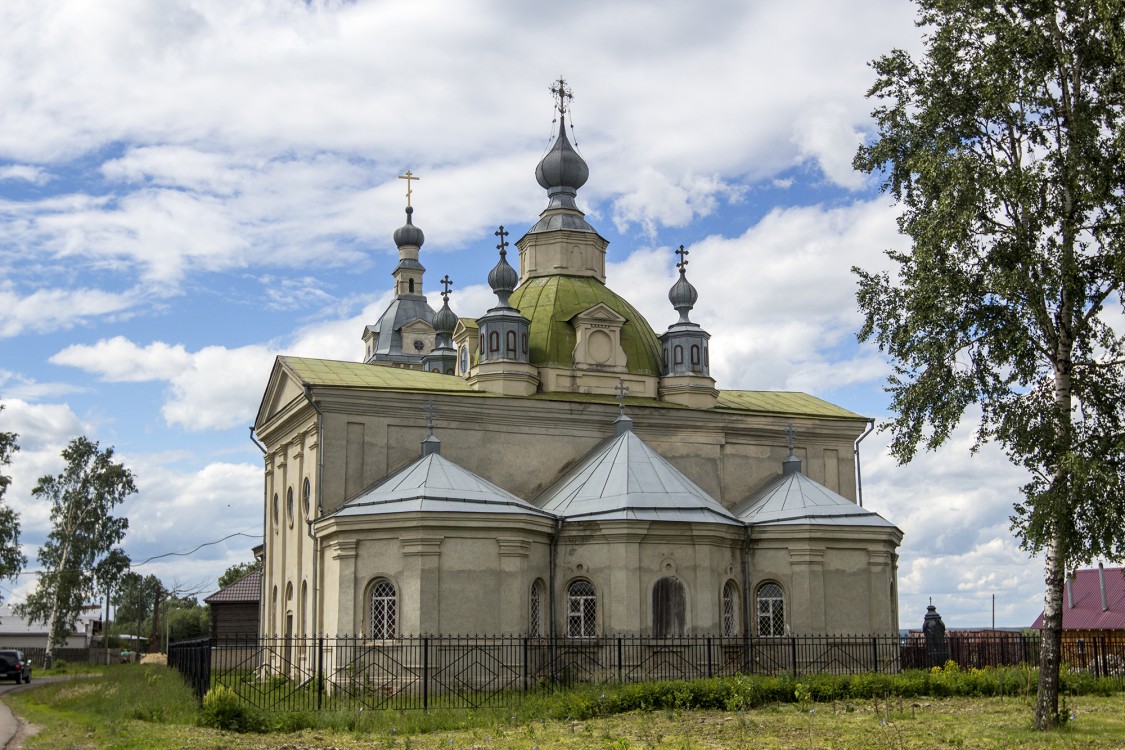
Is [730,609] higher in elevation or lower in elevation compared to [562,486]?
lower

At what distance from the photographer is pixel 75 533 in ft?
147

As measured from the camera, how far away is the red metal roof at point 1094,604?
3978cm

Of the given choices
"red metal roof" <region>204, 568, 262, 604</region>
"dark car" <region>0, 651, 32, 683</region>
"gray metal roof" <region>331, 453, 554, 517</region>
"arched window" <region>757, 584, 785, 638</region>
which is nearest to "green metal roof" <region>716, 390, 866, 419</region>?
"arched window" <region>757, 584, 785, 638</region>

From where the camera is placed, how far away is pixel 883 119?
17688 mm

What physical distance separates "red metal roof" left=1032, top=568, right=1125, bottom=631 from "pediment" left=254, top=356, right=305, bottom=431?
2663cm

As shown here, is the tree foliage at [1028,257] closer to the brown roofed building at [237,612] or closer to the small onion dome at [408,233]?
the brown roofed building at [237,612]

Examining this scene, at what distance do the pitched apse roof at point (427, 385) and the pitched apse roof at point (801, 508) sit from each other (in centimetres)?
287

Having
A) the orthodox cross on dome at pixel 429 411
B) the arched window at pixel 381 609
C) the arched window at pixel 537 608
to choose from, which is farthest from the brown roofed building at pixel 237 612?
the arched window at pixel 537 608

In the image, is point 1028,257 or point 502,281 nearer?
point 1028,257

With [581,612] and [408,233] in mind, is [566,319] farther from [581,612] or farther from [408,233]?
[408,233]

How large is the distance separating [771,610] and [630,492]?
4177mm

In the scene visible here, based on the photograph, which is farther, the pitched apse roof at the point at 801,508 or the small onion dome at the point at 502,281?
the small onion dome at the point at 502,281

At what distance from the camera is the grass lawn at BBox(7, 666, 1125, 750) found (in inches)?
570

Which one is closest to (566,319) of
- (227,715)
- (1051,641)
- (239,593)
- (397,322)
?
(227,715)
